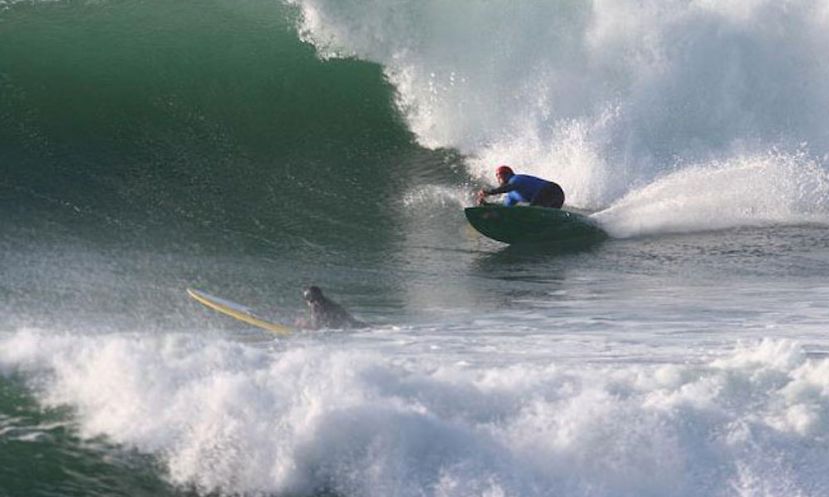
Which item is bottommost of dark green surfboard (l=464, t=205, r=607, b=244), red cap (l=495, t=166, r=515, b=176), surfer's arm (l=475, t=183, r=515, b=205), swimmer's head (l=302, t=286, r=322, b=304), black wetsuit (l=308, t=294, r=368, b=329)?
black wetsuit (l=308, t=294, r=368, b=329)

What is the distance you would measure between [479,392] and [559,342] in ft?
7.88

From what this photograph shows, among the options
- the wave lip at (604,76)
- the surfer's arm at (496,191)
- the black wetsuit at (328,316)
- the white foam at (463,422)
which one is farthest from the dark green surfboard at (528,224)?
the white foam at (463,422)

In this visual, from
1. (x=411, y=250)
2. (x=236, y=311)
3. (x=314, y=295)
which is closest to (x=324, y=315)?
(x=314, y=295)

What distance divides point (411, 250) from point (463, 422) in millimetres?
7594

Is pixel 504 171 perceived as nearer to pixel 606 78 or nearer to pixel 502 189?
pixel 502 189

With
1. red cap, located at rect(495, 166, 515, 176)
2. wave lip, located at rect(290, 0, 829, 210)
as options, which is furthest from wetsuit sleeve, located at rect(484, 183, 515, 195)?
wave lip, located at rect(290, 0, 829, 210)

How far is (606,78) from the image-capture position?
2288 cm

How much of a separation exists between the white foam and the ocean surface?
25 mm

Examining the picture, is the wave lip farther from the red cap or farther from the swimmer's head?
the swimmer's head

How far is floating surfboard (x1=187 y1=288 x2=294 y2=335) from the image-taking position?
47.0 feet

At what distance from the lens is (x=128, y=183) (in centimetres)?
1988

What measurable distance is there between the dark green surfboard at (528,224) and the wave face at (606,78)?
8.70 feet

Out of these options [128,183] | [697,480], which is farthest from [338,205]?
[697,480]

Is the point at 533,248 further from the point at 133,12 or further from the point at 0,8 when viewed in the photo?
the point at 0,8
